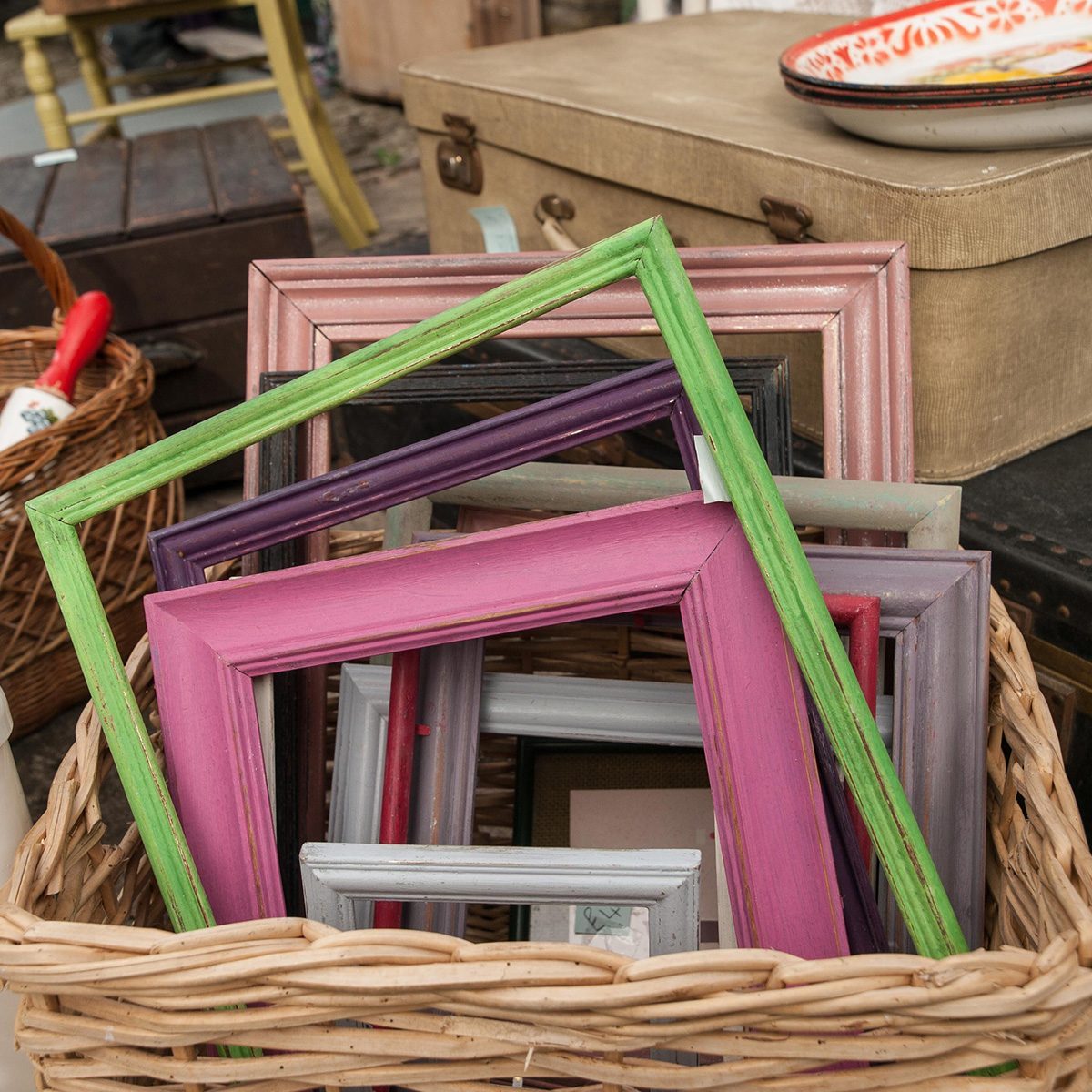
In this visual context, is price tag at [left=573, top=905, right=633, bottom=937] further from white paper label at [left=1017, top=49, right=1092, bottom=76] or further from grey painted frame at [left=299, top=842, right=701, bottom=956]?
white paper label at [left=1017, top=49, right=1092, bottom=76]

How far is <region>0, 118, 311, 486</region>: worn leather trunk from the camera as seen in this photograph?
1461 millimetres

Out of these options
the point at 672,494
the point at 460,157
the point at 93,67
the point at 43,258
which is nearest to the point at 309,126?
the point at 93,67

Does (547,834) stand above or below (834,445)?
below

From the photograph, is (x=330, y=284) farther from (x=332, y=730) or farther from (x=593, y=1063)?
(x=593, y=1063)

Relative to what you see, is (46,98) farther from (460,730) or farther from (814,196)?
(460,730)

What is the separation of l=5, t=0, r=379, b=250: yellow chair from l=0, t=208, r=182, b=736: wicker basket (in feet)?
4.73

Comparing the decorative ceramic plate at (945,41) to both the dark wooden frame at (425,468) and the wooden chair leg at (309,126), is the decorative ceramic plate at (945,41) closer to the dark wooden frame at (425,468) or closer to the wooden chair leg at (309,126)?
the dark wooden frame at (425,468)

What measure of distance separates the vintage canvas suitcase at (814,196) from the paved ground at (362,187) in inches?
13.3

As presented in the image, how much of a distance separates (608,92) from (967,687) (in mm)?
741

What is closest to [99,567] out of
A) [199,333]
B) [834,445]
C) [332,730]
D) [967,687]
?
[332,730]

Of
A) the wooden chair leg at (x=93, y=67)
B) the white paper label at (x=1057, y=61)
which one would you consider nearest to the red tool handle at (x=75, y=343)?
the white paper label at (x=1057, y=61)

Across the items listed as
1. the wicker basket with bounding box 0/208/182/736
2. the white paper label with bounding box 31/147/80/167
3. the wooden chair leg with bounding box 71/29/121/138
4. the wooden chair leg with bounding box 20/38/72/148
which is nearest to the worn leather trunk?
the white paper label with bounding box 31/147/80/167

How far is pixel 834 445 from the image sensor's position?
0.81 m

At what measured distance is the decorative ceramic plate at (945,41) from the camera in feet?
3.29
